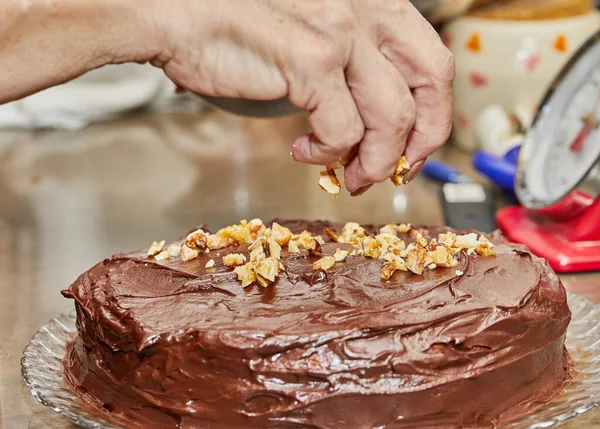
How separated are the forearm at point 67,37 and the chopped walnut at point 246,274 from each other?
17.5 inches

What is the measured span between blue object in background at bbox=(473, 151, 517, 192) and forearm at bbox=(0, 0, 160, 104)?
1803mm

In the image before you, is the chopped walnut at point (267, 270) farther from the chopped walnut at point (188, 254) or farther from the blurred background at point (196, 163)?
the blurred background at point (196, 163)

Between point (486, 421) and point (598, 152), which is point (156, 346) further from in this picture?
point (598, 152)

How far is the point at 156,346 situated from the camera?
1.57 metres

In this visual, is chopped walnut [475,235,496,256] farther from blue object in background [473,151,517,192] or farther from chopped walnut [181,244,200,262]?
blue object in background [473,151,517,192]

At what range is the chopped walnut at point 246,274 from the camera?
5.66ft

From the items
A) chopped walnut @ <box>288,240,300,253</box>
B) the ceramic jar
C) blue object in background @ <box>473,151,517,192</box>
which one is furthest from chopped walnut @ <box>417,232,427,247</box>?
the ceramic jar

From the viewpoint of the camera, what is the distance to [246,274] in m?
1.73

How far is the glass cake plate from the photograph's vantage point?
1.58 meters

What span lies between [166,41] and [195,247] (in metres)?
0.50

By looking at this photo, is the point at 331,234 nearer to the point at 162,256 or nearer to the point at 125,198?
the point at 162,256

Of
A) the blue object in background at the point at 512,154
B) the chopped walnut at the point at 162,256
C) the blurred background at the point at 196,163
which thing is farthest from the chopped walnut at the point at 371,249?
the blue object in background at the point at 512,154

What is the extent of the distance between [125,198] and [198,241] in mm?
1543

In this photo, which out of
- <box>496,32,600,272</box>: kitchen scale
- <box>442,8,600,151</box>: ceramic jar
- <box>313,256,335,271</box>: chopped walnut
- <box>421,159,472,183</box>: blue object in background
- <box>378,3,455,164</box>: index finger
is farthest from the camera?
<box>442,8,600,151</box>: ceramic jar
